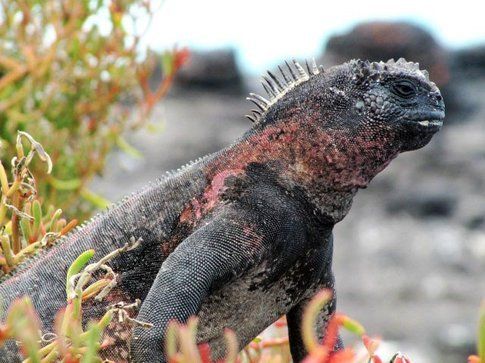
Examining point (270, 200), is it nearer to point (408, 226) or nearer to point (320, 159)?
point (320, 159)

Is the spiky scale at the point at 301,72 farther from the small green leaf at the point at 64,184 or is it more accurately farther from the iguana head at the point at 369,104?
the small green leaf at the point at 64,184

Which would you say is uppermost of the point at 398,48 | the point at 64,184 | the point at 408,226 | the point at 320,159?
the point at 398,48

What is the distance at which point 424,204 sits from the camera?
619 inches

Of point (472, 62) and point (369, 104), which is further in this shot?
point (472, 62)

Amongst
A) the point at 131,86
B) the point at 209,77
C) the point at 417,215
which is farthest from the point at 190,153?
the point at 131,86

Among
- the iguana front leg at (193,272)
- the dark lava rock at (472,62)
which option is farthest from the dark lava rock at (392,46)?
the iguana front leg at (193,272)

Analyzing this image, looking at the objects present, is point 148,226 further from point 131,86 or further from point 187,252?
point 131,86

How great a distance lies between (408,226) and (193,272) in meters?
13.9

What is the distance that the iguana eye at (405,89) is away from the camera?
83.1 inches

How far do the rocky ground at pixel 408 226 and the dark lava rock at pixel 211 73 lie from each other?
262 mm

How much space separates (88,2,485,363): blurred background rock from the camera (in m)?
13.0

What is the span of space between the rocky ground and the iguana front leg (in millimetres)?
9964

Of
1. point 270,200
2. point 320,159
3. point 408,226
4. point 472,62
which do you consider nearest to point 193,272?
point 270,200

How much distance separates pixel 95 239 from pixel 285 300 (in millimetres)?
499
